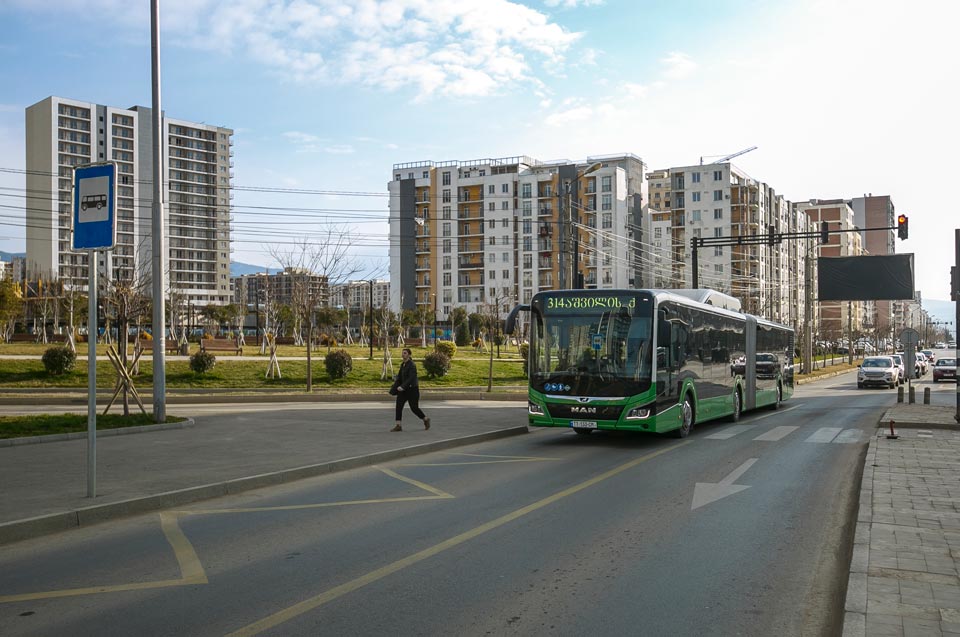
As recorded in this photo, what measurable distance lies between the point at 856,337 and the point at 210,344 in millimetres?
97028

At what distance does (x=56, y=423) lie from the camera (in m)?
16.1

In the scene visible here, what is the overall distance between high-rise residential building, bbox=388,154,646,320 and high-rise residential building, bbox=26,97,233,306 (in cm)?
2910

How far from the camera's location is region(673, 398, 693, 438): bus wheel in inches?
671

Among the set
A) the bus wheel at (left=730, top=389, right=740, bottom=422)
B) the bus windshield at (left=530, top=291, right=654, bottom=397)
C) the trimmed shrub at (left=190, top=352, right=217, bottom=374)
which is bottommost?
the bus wheel at (left=730, top=389, right=740, bottom=422)

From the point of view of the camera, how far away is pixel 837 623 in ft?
17.4

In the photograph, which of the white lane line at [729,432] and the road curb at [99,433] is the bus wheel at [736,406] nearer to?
the white lane line at [729,432]

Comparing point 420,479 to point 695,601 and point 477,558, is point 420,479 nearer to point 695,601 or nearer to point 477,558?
point 477,558

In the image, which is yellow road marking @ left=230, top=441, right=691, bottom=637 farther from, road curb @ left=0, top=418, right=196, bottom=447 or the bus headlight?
road curb @ left=0, top=418, right=196, bottom=447

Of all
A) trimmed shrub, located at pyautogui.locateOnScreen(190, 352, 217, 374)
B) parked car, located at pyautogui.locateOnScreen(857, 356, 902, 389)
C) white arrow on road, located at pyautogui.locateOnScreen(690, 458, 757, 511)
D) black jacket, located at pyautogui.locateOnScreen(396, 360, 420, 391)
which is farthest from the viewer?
parked car, located at pyautogui.locateOnScreen(857, 356, 902, 389)

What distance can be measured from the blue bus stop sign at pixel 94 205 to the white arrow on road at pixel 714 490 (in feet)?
23.9

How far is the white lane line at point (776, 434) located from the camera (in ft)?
56.8

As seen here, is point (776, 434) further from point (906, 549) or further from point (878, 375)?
point (878, 375)

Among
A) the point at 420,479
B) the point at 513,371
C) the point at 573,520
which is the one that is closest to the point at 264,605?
the point at 573,520

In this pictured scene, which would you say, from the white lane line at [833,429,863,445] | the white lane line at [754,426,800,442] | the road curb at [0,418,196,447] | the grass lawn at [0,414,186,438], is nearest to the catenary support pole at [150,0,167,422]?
the road curb at [0,418,196,447]
